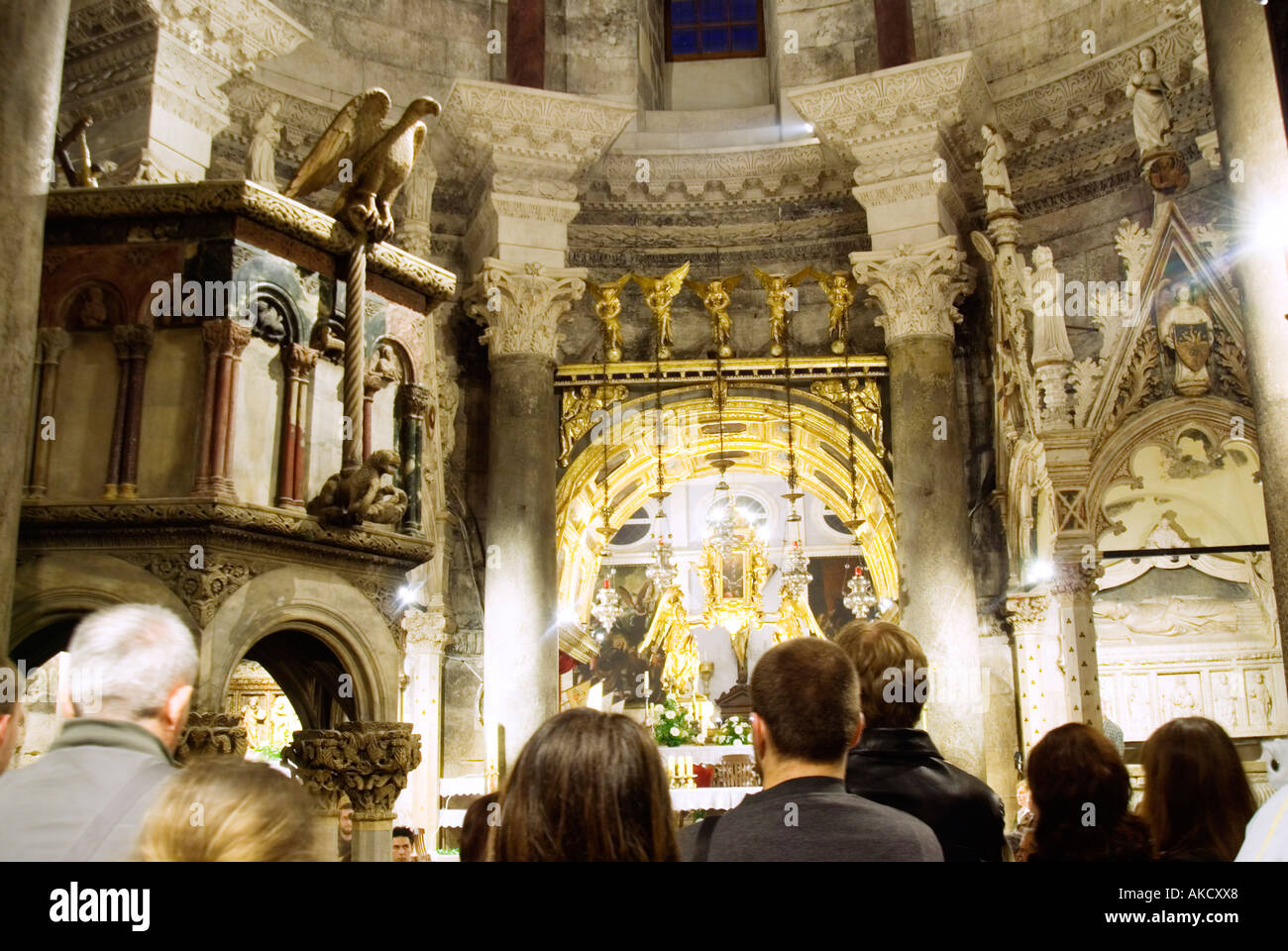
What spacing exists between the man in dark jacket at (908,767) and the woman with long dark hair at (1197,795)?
392 millimetres

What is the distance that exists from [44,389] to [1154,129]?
8.49 metres

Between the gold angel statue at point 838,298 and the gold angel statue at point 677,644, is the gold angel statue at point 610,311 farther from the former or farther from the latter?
the gold angel statue at point 677,644

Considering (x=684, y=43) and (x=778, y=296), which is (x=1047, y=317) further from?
(x=684, y=43)

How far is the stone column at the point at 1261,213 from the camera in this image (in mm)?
4453

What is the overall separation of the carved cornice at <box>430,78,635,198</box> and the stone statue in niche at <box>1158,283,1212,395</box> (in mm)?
5441

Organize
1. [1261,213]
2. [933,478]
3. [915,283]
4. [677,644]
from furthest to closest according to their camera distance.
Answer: [677,644] → [915,283] → [933,478] → [1261,213]

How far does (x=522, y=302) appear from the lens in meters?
11.7

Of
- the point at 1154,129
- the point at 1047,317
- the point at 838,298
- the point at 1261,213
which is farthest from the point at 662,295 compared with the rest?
the point at 1261,213

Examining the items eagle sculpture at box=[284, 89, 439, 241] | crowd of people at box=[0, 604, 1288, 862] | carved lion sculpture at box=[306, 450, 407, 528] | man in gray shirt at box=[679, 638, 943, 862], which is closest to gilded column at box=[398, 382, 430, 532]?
carved lion sculpture at box=[306, 450, 407, 528]

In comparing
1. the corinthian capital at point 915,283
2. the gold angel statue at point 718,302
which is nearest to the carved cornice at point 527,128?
the gold angel statue at point 718,302

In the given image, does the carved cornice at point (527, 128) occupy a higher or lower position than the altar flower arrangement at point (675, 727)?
higher
